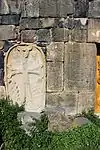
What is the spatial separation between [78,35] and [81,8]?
49 cm

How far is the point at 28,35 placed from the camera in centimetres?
868

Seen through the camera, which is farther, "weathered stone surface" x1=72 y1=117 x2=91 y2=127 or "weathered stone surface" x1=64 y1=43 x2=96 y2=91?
"weathered stone surface" x1=64 y1=43 x2=96 y2=91

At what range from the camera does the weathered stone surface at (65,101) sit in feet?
28.6

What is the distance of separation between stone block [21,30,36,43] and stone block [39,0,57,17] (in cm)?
38

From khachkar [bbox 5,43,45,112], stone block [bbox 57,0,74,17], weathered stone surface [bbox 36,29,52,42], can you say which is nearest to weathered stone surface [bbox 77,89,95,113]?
khachkar [bbox 5,43,45,112]

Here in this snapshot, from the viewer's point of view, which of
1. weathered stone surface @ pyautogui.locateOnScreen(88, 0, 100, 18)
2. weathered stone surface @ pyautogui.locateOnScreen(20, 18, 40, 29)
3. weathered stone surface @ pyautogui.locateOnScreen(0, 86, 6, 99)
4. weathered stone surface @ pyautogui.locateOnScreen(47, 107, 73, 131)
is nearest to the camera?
weathered stone surface @ pyautogui.locateOnScreen(47, 107, 73, 131)

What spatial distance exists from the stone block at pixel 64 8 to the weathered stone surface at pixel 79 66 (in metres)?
0.57

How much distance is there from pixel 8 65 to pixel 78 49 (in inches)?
52.8

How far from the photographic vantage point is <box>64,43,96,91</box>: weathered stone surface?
8.61 meters

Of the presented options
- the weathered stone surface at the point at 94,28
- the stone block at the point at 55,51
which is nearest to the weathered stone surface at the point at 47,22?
the stone block at the point at 55,51

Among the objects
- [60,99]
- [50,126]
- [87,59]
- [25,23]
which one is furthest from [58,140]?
[25,23]

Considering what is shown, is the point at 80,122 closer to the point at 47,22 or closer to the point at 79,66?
the point at 79,66

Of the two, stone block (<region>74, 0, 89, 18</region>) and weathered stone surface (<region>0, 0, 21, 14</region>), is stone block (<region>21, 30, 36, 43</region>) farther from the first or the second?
stone block (<region>74, 0, 89, 18</region>)

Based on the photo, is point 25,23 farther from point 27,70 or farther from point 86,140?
point 86,140
